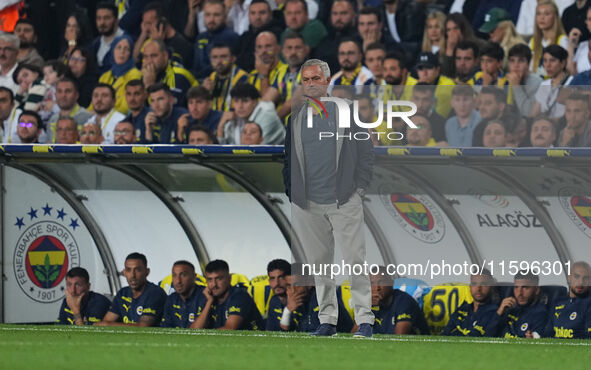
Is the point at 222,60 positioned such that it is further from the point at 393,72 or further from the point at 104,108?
the point at 393,72

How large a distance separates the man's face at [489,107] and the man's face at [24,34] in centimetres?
704

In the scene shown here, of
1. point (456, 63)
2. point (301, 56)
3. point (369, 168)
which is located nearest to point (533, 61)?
point (456, 63)

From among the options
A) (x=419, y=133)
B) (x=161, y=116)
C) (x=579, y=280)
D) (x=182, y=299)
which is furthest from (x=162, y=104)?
(x=579, y=280)

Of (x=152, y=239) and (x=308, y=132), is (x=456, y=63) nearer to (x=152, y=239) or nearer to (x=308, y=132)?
(x=152, y=239)

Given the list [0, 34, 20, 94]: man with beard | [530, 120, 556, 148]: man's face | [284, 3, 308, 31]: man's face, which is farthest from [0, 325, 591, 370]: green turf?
[0, 34, 20, 94]: man with beard

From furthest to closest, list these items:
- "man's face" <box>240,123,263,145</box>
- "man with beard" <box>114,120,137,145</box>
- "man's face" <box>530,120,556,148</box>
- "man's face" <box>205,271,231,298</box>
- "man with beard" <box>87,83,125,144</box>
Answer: "man with beard" <box>87,83,125,144</box> < "man with beard" <box>114,120,137,145</box> < "man's face" <box>240,123,263,145</box> < "man's face" <box>205,271,231,298</box> < "man's face" <box>530,120,556,148</box>

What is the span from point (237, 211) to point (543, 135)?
2756 mm

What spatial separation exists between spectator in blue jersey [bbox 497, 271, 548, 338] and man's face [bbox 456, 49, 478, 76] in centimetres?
257

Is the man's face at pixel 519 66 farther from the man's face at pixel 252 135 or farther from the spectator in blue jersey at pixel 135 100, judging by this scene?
the spectator in blue jersey at pixel 135 100

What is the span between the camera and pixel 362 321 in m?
7.31

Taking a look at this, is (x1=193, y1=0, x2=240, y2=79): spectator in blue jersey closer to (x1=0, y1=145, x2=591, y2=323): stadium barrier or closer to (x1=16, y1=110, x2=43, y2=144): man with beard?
(x1=16, y1=110, x2=43, y2=144): man with beard

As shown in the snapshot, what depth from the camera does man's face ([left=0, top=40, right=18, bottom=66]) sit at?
1431 centimetres

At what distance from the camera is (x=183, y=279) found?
33.7 ft

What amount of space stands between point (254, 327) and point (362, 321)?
9.13 ft
